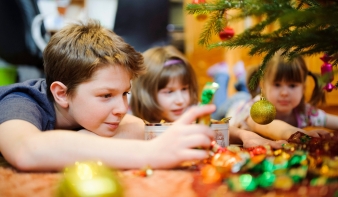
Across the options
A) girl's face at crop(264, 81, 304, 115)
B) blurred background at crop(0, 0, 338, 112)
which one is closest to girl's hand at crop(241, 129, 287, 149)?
girl's face at crop(264, 81, 304, 115)

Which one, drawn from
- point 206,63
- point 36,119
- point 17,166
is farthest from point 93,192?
point 206,63

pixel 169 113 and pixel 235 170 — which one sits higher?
pixel 235 170

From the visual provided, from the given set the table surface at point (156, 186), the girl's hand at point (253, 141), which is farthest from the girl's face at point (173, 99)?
the table surface at point (156, 186)

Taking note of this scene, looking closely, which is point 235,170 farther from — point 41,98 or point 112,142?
point 41,98

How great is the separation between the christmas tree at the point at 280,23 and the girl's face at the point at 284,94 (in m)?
0.60

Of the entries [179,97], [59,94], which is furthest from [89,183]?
[179,97]

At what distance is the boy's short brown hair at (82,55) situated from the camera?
1.00 metres

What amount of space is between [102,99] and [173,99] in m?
0.72

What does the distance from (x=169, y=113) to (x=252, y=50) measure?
2.72ft

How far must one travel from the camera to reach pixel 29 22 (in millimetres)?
2734

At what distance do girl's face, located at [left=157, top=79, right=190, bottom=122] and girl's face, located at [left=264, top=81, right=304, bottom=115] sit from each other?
0.37 metres

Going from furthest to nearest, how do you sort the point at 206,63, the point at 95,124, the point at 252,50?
1. the point at 206,63
2. the point at 95,124
3. the point at 252,50

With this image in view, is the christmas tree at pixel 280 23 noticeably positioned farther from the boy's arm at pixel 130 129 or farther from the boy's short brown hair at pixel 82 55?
the boy's arm at pixel 130 129

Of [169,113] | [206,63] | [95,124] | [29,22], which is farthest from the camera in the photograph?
[206,63]
